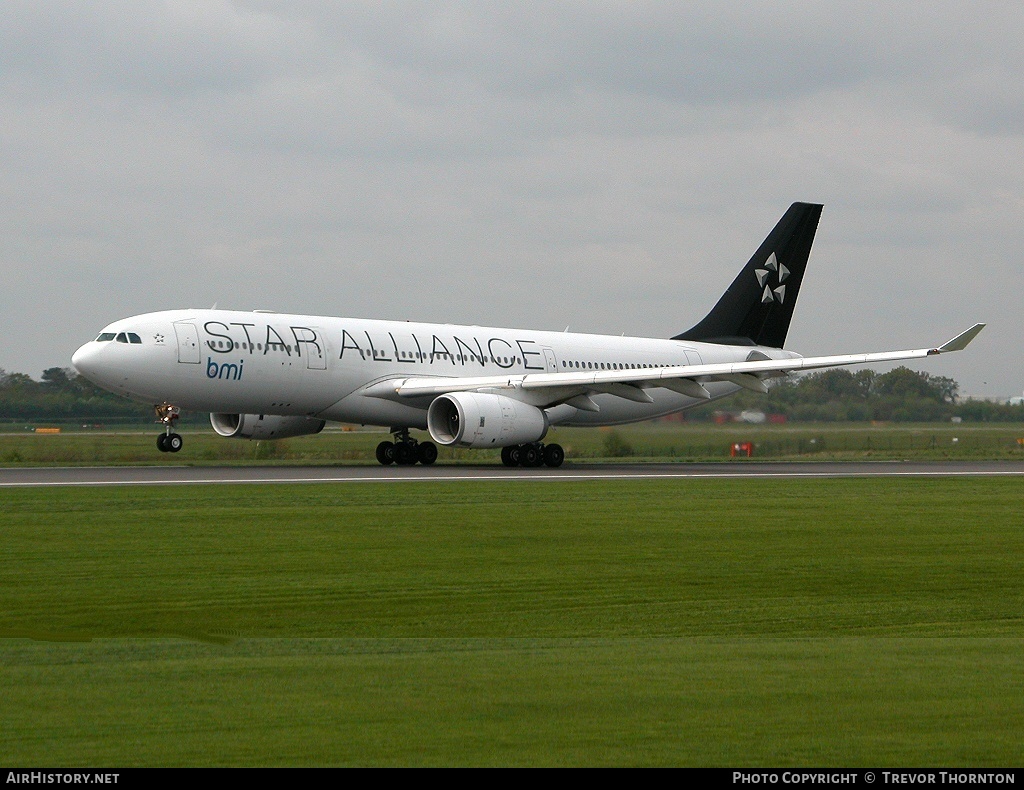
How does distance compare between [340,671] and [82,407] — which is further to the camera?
[82,407]

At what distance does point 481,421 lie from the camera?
3212 cm

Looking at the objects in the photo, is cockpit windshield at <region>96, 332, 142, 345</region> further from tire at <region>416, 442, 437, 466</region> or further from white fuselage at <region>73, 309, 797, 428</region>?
tire at <region>416, 442, 437, 466</region>

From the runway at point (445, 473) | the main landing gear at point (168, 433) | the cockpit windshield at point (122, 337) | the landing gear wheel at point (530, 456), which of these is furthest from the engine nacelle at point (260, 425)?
the landing gear wheel at point (530, 456)

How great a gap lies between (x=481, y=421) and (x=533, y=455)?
321cm

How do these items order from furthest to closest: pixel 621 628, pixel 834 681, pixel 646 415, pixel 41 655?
pixel 646 415
pixel 621 628
pixel 41 655
pixel 834 681

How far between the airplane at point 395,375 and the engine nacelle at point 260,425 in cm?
4

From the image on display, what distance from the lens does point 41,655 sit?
8.72 metres

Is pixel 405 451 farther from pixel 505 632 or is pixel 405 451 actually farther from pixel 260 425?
pixel 505 632

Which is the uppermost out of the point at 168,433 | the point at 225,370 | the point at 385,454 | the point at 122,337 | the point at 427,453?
the point at 122,337

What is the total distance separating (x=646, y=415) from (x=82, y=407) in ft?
91.7

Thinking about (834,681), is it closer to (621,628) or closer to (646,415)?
(621,628)

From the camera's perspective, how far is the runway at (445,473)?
26.8 metres

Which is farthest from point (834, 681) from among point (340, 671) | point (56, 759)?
point (56, 759)

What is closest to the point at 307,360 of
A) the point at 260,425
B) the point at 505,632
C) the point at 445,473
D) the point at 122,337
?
the point at 260,425
